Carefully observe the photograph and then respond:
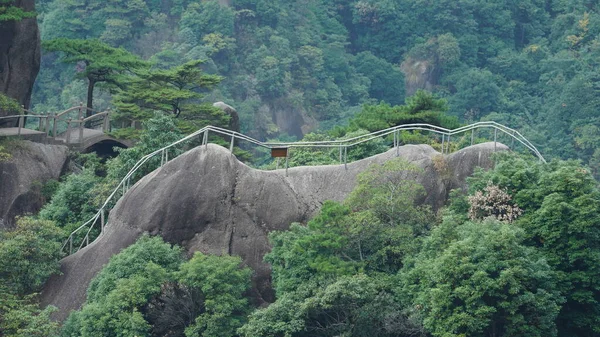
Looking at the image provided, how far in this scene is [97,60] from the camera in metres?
43.6

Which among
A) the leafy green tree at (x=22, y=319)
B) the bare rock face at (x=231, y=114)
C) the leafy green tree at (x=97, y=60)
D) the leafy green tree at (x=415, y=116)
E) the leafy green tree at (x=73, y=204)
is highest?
the leafy green tree at (x=97, y=60)

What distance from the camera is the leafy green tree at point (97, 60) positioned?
43438mm

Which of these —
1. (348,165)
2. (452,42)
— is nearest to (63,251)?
(348,165)

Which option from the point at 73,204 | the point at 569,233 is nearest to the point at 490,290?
the point at 569,233

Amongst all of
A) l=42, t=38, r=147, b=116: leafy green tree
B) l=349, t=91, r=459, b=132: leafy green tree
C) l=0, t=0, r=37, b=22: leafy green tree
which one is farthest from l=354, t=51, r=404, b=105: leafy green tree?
l=0, t=0, r=37, b=22: leafy green tree

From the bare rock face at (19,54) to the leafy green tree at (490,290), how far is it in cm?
1725

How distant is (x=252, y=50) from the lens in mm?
85250

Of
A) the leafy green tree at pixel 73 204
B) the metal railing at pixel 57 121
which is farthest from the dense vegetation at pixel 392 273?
the metal railing at pixel 57 121

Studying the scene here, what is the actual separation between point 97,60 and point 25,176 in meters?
8.43

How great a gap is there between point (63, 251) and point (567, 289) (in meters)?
11.9

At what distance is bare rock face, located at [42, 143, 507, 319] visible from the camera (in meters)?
31.0

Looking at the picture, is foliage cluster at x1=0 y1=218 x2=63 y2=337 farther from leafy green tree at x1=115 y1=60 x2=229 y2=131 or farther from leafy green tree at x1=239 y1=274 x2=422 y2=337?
leafy green tree at x1=115 y1=60 x2=229 y2=131

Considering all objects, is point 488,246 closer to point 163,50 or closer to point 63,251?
point 63,251

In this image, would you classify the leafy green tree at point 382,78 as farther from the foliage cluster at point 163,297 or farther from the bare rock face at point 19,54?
the foliage cluster at point 163,297
